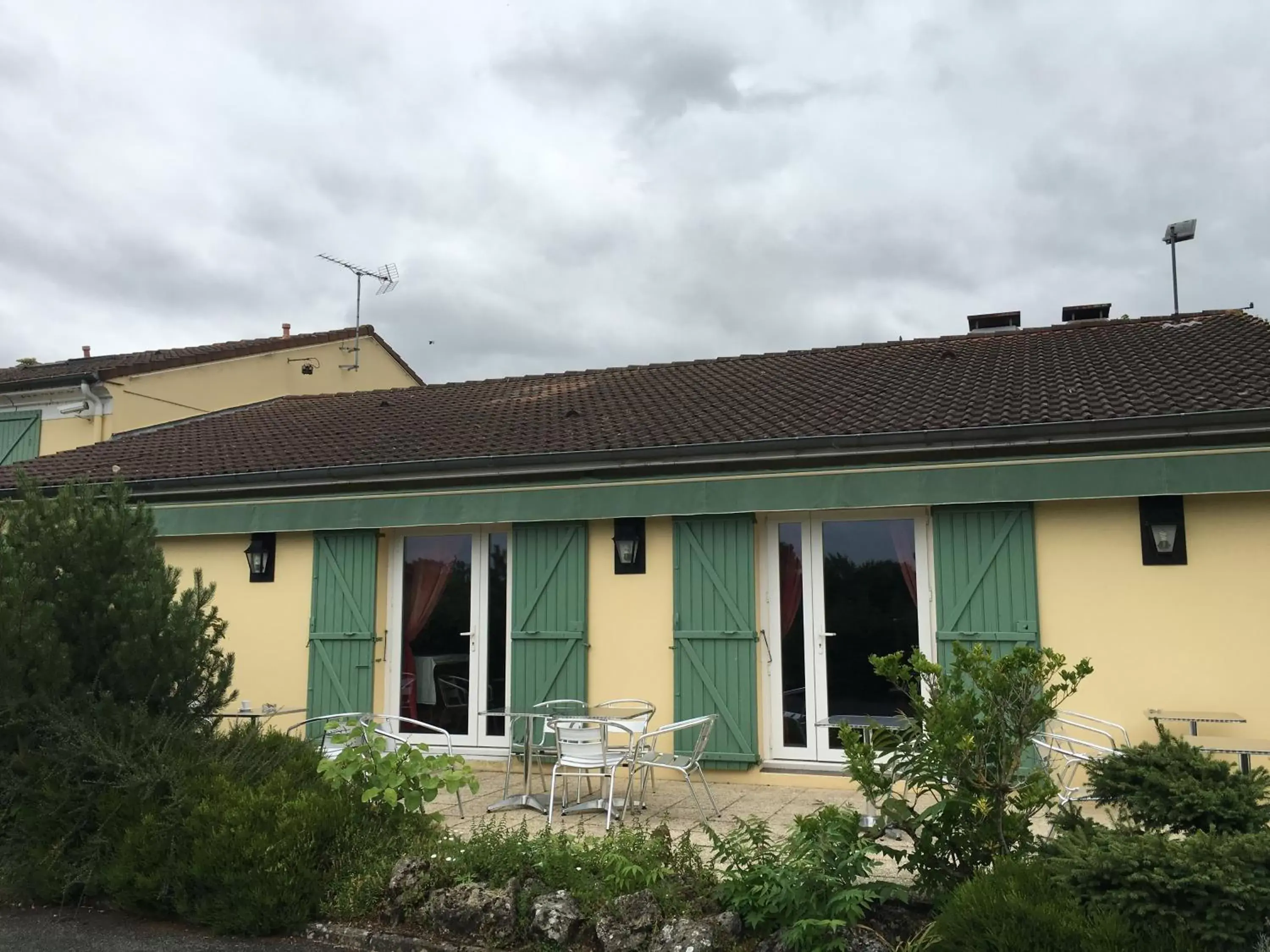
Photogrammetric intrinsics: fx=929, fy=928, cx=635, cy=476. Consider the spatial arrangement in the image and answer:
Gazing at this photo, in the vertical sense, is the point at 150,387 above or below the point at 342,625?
above

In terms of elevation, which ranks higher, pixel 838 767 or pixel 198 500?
pixel 198 500

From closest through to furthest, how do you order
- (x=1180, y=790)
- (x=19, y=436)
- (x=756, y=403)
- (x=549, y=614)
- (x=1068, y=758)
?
(x=1180, y=790), (x=1068, y=758), (x=549, y=614), (x=756, y=403), (x=19, y=436)

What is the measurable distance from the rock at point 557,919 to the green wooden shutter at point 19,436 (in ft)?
45.1

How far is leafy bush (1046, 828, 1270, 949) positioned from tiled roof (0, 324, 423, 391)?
1446 cm

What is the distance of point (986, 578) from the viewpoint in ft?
23.9

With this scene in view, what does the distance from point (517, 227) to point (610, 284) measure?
3.83m

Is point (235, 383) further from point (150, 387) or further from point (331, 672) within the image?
point (331, 672)

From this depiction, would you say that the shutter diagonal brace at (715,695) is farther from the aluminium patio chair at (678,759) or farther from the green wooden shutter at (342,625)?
the green wooden shutter at (342,625)

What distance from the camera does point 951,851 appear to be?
3.87 metres

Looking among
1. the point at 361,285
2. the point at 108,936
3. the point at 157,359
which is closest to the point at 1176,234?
the point at 361,285

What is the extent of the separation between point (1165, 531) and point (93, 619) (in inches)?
283

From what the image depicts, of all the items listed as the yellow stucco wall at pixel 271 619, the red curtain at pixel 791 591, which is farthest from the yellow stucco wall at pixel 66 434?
the red curtain at pixel 791 591

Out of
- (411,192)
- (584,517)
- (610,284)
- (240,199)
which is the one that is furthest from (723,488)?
(610,284)

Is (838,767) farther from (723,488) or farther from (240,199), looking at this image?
(240,199)
